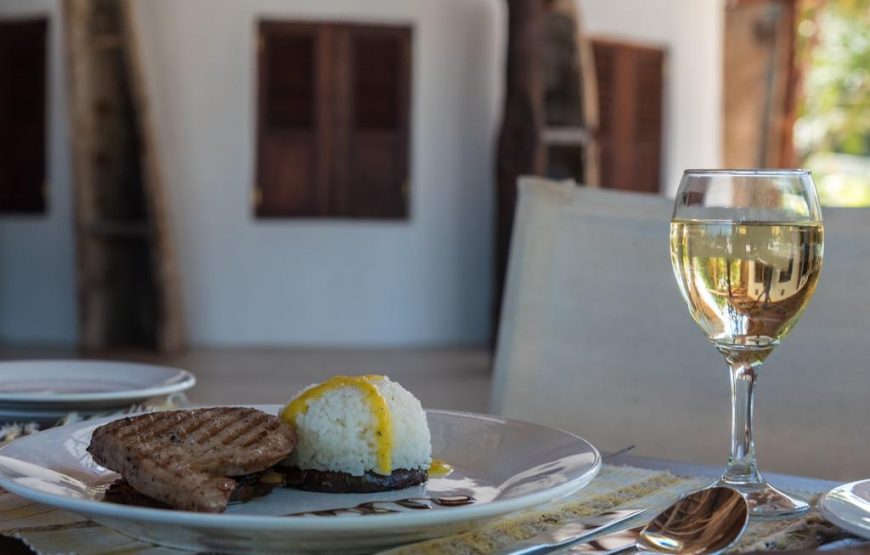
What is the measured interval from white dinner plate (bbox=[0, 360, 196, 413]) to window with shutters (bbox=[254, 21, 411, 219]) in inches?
250

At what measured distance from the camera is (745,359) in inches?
32.3

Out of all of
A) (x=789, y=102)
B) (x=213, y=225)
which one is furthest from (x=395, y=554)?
(x=789, y=102)

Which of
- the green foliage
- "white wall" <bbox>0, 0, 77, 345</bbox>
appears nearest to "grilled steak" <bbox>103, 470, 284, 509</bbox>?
"white wall" <bbox>0, 0, 77, 345</bbox>

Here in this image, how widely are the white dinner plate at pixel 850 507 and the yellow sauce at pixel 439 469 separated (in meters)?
0.24

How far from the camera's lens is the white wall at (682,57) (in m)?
8.20

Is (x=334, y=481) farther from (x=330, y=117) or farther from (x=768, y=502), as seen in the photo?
(x=330, y=117)

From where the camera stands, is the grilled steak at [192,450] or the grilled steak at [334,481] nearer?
the grilled steak at [192,450]

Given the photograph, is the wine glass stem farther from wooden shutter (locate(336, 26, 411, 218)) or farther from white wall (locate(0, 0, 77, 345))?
white wall (locate(0, 0, 77, 345))

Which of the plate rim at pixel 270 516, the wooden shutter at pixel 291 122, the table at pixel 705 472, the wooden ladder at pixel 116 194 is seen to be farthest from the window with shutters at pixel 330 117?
the plate rim at pixel 270 516

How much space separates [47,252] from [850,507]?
7.39 metres

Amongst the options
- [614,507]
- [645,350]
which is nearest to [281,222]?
[645,350]

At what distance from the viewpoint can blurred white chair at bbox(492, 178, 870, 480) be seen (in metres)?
1.38

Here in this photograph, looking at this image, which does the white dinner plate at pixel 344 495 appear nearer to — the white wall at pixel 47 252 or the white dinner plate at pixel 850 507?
the white dinner plate at pixel 850 507

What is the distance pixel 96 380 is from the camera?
1188 millimetres
